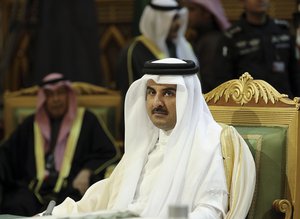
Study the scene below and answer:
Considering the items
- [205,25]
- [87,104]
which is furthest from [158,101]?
[205,25]

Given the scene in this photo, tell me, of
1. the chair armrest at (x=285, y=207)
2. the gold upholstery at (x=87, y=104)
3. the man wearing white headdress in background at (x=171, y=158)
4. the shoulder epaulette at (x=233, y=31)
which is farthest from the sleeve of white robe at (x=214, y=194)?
the gold upholstery at (x=87, y=104)

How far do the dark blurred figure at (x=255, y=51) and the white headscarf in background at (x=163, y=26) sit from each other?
2.50 ft

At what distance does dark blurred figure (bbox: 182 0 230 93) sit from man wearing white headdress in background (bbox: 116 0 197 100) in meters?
0.10

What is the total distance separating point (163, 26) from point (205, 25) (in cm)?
43

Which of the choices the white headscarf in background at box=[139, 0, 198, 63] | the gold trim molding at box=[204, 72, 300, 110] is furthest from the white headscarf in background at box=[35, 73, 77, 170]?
the gold trim molding at box=[204, 72, 300, 110]

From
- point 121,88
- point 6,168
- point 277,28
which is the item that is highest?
point 277,28

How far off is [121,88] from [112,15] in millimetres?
2222

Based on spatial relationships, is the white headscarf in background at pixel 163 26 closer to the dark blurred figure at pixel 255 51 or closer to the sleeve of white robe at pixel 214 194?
the dark blurred figure at pixel 255 51

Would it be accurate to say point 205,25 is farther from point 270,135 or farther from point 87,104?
point 270,135

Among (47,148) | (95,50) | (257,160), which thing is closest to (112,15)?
(95,50)

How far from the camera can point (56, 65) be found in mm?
8844

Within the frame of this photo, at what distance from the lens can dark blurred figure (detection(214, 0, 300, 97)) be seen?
7.03 meters

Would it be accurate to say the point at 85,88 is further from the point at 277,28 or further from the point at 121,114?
the point at 277,28

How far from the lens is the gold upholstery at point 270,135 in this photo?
460 centimetres
